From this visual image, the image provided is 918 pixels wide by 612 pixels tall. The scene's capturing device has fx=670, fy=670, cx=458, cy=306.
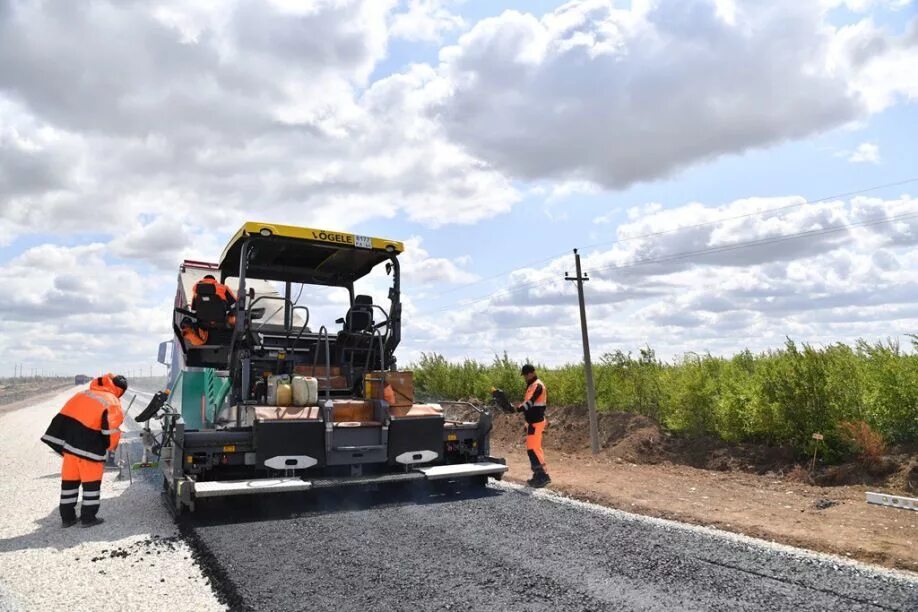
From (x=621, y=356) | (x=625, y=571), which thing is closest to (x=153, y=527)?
(x=625, y=571)

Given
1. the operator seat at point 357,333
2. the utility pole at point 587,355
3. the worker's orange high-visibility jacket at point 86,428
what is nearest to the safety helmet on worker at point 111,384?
the worker's orange high-visibility jacket at point 86,428

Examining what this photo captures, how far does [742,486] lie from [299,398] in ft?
Answer: 20.4

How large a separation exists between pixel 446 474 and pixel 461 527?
1.33 meters

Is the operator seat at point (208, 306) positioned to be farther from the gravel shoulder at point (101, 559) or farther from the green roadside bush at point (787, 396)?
the green roadside bush at point (787, 396)

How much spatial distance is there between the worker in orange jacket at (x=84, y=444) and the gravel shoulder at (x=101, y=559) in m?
0.24

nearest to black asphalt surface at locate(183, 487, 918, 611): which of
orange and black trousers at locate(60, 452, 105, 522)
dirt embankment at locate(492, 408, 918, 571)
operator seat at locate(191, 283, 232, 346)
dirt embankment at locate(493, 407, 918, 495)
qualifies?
dirt embankment at locate(492, 408, 918, 571)

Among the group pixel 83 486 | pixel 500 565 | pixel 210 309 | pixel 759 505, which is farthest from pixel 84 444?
pixel 759 505

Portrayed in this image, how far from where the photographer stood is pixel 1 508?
24.5ft

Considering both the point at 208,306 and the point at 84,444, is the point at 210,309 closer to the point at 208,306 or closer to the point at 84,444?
the point at 208,306

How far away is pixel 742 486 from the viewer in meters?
9.30

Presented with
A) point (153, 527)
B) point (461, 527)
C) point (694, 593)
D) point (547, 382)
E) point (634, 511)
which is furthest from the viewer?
point (547, 382)

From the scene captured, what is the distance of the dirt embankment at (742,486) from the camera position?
238 inches

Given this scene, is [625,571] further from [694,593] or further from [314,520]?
[314,520]

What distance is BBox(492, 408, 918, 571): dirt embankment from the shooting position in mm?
6035
